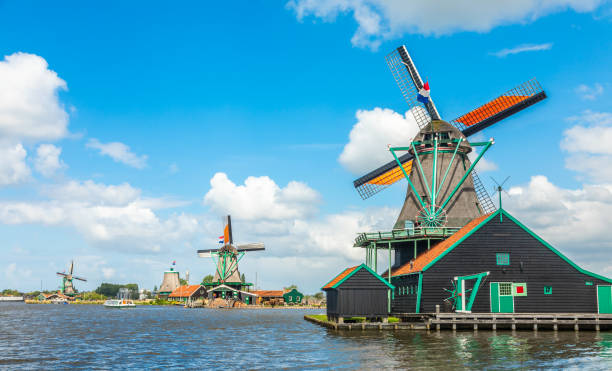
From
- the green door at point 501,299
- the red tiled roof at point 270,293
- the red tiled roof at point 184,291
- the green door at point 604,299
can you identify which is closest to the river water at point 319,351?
the green door at point 501,299

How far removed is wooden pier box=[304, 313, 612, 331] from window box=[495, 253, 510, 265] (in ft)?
13.4

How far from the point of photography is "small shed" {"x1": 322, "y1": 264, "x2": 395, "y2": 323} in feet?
135

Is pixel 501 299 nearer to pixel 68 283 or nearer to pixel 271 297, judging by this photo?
pixel 271 297

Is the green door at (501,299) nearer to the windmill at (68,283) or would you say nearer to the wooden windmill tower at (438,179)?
the wooden windmill tower at (438,179)

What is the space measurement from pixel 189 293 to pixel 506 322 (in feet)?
358

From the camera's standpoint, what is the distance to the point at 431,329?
38.9 meters

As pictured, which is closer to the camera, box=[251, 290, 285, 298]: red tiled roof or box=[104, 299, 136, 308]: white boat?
box=[104, 299, 136, 308]: white boat

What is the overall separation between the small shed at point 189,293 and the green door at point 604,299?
91.4 m

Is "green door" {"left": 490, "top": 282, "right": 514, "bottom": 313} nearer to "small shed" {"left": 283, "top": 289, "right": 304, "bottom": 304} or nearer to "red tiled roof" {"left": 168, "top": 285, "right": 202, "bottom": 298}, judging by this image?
"small shed" {"left": 283, "top": 289, "right": 304, "bottom": 304}

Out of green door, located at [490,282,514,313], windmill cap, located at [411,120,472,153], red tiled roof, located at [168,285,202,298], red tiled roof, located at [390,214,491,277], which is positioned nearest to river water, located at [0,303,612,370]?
green door, located at [490,282,514,313]

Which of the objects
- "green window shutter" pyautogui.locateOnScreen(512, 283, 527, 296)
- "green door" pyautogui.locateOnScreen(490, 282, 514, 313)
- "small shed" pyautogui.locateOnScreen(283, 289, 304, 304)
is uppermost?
"green window shutter" pyautogui.locateOnScreen(512, 283, 527, 296)

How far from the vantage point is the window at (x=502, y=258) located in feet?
138

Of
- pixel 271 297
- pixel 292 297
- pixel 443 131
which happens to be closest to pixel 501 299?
pixel 443 131

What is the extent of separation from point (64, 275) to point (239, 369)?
17501 cm
